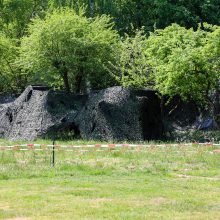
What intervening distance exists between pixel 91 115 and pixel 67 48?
4428 mm

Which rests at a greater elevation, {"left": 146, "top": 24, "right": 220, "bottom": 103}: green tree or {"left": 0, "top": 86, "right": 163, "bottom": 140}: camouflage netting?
{"left": 146, "top": 24, "right": 220, "bottom": 103}: green tree

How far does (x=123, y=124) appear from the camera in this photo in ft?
79.0

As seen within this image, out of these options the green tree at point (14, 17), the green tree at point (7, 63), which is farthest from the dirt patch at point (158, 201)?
the green tree at point (14, 17)

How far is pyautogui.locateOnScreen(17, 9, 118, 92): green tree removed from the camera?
1083 inches

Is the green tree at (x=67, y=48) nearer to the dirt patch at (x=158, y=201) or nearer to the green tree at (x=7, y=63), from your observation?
the green tree at (x=7, y=63)

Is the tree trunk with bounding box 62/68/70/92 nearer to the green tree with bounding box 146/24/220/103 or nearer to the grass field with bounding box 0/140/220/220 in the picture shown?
the green tree with bounding box 146/24/220/103

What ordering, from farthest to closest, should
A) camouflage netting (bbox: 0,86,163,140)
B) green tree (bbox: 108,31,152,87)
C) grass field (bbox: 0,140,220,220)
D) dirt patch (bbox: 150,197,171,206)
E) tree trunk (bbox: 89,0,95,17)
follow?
tree trunk (bbox: 89,0,95,17) → green tree (bbox: 108,31,152,87) → camouflage netting (bbox: 0,86,163,140) → dirt patch (bbox: 150,197,171,206) → grass field (bbox: 0,140,220,220)

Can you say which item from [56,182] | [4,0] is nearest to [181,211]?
[56,182]

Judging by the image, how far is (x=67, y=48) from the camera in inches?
1072

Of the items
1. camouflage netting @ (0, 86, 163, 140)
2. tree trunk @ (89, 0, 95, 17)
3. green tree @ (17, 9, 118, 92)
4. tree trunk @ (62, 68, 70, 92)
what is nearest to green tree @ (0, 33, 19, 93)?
green tree @ (17, 9, 118, 92)

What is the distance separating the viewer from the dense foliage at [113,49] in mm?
23109

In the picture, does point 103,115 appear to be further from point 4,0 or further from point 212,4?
point 4,0

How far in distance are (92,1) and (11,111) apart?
15.6m

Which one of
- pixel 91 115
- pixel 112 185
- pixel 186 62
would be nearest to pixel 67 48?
pixel 91 115
